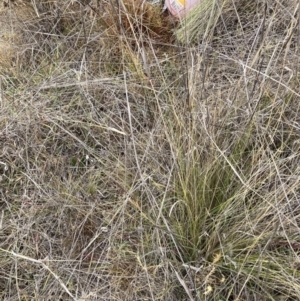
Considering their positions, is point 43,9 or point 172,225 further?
point 43,9

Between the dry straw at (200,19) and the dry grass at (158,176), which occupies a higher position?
the dry straw at (200,19)

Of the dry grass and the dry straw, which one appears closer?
the dry grass

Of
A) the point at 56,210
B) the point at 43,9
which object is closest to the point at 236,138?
the point at 56,210

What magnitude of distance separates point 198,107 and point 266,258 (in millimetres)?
417

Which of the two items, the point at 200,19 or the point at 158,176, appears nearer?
the point at 158,176

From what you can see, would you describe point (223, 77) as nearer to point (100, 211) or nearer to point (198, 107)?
point (198, 107)

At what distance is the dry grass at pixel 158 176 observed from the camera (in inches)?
44.3

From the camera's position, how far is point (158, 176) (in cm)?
126

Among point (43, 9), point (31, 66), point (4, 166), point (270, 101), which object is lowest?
point (4, 166)

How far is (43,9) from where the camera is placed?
198 centimetres

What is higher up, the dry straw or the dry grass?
the dry straw

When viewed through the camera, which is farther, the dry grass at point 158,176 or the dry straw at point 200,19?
the dry straw at point 200,19

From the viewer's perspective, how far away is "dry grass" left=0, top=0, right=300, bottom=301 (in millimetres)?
1125

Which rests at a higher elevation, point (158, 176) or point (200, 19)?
point (200, 19)
